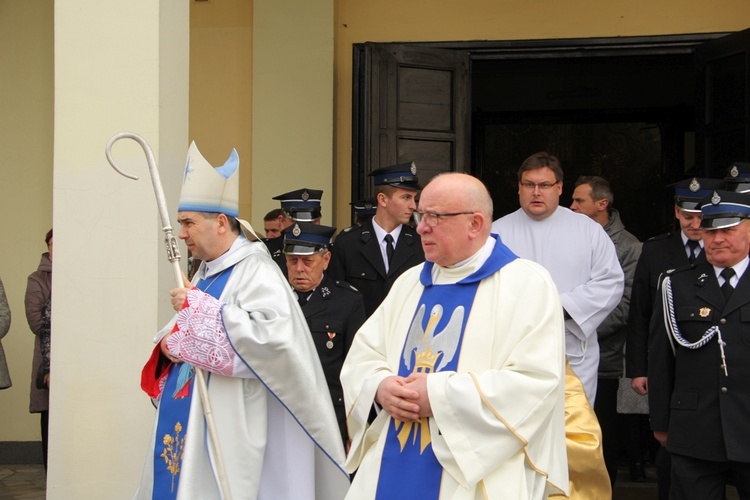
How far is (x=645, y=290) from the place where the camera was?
6359 millimetres

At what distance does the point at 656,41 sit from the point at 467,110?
1.59 m

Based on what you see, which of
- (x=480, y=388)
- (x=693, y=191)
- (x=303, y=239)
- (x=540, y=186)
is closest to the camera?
(x=480, y=388)

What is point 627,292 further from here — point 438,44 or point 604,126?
point 604,126

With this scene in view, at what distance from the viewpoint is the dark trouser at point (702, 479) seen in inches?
204

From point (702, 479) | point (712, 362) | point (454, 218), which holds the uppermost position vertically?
point (454, 218)

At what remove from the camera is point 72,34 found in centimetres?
593

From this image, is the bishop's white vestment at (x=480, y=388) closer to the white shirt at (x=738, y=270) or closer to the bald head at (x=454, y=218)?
the bald head at (x=454, y=218)

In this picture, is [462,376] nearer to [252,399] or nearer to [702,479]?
[252,399]

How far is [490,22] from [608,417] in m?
3.83

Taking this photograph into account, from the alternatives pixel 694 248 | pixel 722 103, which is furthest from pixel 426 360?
pixel 722 103

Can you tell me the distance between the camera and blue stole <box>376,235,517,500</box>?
12.5 feet

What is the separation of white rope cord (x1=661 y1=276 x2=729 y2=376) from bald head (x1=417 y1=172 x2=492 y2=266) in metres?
1.73

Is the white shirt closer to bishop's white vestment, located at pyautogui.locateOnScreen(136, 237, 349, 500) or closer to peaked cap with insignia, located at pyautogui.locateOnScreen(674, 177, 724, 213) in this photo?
peaked cap with insignia, located at pyautogui.locateOnScreen(674, 177, 724, 213)

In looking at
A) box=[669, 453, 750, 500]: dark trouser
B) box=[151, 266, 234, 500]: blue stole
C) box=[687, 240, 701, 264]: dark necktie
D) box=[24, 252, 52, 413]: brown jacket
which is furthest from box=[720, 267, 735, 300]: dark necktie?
box=[24, 252, 52, 413]: brown jacket
